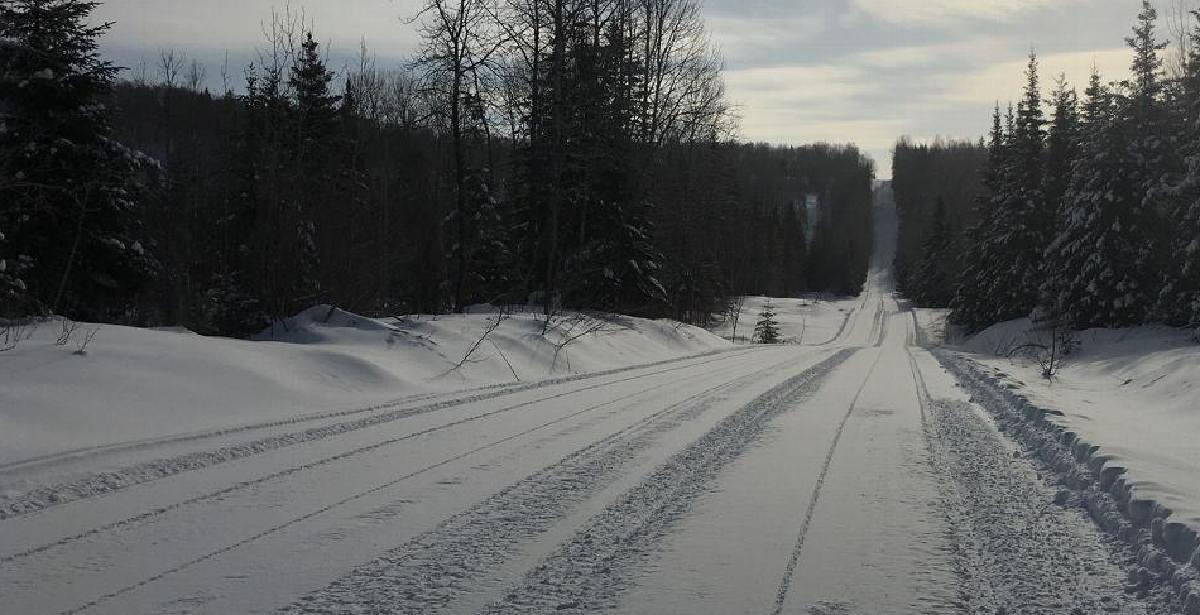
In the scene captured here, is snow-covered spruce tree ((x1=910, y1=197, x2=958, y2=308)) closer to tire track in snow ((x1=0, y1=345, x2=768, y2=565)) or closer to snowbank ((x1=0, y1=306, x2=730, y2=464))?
snowbank ((x1=0, y1=306, x2=730, y2=464))

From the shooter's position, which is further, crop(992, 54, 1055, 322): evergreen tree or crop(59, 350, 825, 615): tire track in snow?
crop(992, 54, 1055, 322): evergreen tree

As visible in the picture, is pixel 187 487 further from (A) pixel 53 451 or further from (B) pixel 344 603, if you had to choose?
(B) pixel 344 603

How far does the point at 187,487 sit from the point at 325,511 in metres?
1.26

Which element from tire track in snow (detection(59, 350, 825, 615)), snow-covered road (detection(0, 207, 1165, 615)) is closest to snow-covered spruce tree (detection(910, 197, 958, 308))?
tire track in snow (detection(59, 350, 825, 615))

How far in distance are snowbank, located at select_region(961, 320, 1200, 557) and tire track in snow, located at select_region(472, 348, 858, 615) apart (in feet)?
10.5

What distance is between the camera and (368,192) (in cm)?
3759

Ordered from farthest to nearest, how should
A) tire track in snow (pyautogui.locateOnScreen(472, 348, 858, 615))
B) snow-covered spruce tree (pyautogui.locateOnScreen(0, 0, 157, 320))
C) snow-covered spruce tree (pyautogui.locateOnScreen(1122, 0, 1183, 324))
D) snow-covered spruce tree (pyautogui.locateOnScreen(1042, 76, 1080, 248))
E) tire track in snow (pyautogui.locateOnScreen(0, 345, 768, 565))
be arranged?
snow-covered spruce tree (pyautogui.locateOnScreen(1042, 76, 1080, 248)) → snow-covered spruce tree (pyautogui.locateOnScreen(1122, 0, 1183, 324)) → snow-covered spruce tree (pyautogui.locateOnScreen(0, 0, 157, 320)) → tire track in snow (pyautogui.locateOnScreen(0, 345, 768, 565)) → tire track in snow (pyautogui.locateOnScreen(472, 348, 858, 615))

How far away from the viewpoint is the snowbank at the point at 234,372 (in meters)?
7.62

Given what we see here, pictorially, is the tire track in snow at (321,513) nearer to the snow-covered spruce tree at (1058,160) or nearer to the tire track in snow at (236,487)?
the tire track in snow at (236,487)

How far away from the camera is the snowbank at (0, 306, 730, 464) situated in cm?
762

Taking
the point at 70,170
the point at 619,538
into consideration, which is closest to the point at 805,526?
the point at 619,538

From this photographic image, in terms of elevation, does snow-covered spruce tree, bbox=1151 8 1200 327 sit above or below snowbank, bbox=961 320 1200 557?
above

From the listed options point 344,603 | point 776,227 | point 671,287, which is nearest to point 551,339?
point 344,603

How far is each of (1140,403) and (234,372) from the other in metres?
13.9
